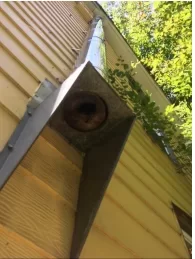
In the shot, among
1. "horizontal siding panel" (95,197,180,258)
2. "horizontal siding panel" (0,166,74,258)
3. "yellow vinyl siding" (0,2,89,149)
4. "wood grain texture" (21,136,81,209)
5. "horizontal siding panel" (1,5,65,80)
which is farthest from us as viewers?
"horizontal siding panel" (1,5,65,80)

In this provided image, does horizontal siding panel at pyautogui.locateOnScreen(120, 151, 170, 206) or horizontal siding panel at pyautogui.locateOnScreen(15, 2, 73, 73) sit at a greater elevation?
horizontal siding panel at pyautogui.locateOnScreen(15, 2, 73, 73)

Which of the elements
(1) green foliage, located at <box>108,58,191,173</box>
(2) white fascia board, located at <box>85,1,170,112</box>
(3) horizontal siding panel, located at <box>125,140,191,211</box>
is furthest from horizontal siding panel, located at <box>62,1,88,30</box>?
(3) horizontal siding panel, located at <box>125,140,191,211</box>

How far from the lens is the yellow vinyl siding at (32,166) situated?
1441 millimetres

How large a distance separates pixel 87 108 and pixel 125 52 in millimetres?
4339

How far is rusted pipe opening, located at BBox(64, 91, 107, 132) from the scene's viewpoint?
1788 millimetres

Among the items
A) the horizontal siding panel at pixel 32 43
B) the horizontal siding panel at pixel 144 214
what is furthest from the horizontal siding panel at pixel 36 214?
the horizontal siding panel at pixel 32 43

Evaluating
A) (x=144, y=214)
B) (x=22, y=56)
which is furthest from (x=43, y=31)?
(x=144, y=214)

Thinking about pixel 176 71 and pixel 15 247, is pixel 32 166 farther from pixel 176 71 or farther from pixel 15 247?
pixel 176 71

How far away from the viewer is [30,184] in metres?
1.62

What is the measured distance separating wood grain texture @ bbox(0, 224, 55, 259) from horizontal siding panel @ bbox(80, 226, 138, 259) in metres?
0.37

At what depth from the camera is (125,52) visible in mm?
5949

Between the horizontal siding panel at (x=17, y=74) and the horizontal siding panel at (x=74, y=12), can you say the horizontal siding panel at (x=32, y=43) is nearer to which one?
the horizontal siding panel at (x=17, y=74)

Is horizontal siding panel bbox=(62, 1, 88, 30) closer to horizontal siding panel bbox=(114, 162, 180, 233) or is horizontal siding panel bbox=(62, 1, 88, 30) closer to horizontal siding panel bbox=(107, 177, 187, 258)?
horizontal siding panel bbox=(114, 162, 180, 233)

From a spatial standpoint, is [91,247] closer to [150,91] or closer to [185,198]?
[185,198]
